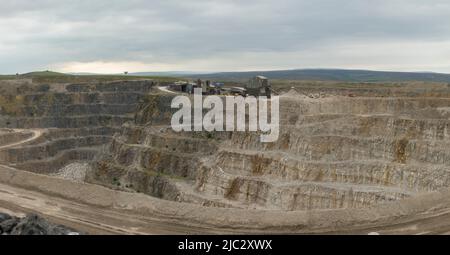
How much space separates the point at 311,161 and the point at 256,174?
587 cm

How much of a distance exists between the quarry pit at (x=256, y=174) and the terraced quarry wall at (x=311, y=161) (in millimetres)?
108

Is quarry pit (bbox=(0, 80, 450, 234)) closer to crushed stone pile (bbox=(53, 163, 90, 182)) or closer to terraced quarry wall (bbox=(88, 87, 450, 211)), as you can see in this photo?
terraced quarry wall (bbox=(88, 87, 450, 211))

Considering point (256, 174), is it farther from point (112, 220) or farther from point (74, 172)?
point (74, 172)

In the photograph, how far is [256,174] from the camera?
52.1 meters

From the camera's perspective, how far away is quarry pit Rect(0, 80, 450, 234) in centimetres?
3291

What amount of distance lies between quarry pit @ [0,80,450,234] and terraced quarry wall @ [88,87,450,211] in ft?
0.35

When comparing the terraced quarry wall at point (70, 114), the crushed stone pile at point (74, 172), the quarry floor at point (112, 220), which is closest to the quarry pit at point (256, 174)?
the quarry floor at point (112, 220)

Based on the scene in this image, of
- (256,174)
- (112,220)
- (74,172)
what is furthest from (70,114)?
(112,220)

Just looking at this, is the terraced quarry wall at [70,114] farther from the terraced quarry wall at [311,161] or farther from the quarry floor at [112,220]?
the quarry floor at [112,220]

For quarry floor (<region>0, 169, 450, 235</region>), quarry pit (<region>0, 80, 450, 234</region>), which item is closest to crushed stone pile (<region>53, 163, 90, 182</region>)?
quarry pit (<region>0, 80, 450, 234</region>)

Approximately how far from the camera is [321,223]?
31.9m

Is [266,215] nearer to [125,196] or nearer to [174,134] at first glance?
[125,196]

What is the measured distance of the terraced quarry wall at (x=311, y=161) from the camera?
43781mm

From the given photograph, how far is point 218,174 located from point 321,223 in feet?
77.5
